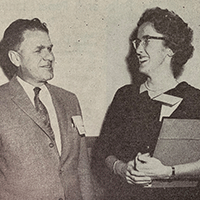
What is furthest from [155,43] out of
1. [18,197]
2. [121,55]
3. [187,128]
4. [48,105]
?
[18,197]

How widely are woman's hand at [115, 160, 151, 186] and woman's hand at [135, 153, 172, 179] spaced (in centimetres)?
2

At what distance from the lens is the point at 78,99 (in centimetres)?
147

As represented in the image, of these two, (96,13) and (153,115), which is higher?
(96,13)

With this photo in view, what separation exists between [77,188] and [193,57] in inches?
32.1

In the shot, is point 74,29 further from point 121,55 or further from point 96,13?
point 121,55

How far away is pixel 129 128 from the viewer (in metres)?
1.50

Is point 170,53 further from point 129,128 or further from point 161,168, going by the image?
point 161,168

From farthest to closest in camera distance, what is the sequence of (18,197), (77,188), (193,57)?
(193,57)
(77,188)
(18,197)

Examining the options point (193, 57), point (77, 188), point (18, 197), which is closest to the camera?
point (18, 197)

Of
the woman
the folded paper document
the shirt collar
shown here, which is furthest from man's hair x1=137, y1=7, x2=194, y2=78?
the folded paper document

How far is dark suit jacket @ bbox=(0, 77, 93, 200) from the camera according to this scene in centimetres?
132

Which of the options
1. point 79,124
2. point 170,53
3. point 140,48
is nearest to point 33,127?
point 79,124

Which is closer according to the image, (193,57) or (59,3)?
(59,3)

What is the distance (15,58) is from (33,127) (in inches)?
11.5
